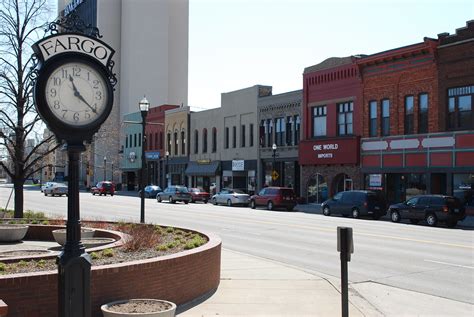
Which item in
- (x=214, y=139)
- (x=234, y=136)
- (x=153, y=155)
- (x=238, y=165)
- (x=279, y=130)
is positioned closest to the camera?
(x=279, y=130)

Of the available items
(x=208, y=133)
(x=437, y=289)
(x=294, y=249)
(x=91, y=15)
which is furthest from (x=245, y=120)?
(x=91, y=15)

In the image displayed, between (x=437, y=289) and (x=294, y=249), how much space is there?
6.10 metres

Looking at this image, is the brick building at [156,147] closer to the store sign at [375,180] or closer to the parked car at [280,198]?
the parked car at [280,198]

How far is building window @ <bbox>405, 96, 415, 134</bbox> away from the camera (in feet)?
115

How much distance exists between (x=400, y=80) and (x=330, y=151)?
748cm

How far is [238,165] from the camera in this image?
51.3 meters

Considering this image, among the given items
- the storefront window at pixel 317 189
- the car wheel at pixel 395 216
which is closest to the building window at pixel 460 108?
the car wheel at pixel 395 216

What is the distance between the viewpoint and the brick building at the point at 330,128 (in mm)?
38906

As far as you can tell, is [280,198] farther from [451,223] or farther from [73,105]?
[73,105]

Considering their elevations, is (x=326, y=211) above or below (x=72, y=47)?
below

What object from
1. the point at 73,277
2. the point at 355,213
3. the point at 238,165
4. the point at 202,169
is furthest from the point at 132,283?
the point at 202,169

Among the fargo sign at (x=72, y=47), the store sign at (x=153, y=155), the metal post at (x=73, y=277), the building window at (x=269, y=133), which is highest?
the building window at (x=269, y=133)

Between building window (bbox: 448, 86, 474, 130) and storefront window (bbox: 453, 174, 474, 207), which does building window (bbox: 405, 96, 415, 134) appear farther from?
storefront window (bbox: 453, 174, 474, 207)

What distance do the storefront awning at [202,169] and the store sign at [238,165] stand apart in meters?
2.95
